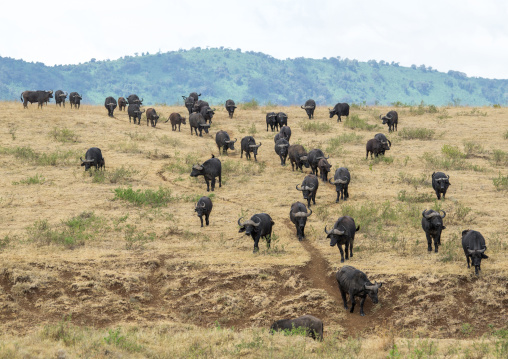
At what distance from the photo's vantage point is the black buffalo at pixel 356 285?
13078 millimetres

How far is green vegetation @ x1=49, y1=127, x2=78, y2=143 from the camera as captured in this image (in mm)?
31219

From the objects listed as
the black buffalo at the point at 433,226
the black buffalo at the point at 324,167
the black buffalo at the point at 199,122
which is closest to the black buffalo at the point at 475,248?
the black buffalo at the point at 433,226

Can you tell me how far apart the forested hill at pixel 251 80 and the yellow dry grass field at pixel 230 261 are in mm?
129079

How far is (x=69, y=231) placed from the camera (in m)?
17.5

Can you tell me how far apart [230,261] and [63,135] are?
19.9 m

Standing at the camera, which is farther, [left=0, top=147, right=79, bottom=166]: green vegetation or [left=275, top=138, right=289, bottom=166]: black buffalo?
[left=275, top=138, right=289, bottom=166]: black buffalo

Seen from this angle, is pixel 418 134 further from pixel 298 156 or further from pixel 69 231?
pixel 69 231

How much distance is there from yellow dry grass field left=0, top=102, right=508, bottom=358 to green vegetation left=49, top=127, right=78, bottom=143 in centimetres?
234

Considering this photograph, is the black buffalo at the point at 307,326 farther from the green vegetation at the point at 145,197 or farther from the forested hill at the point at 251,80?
the forested hill at the point at 251,80

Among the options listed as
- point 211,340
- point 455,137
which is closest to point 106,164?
point 211,340

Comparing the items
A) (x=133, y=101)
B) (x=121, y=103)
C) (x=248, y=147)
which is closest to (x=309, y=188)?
(x=248, y=147)

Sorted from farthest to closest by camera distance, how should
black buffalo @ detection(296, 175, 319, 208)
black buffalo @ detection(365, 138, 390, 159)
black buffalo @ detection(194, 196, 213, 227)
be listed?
1. black buffalo @ detection(365, 138, 390, 159)
2. black buffalo @ detection(296, 175, 319, 208)
3. black buffalo @ detection(194, 196, 213, 227)

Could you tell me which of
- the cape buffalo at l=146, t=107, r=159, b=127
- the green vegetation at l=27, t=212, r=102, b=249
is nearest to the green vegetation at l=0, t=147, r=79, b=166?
the green vegetation at l=27, t=212, r=102, b=249

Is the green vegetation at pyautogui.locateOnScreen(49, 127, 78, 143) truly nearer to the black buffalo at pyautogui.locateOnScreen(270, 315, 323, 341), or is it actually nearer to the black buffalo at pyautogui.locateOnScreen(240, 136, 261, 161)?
the black buffalo at pyautogui.locateOnScreen(240, 136, 261, 161)
